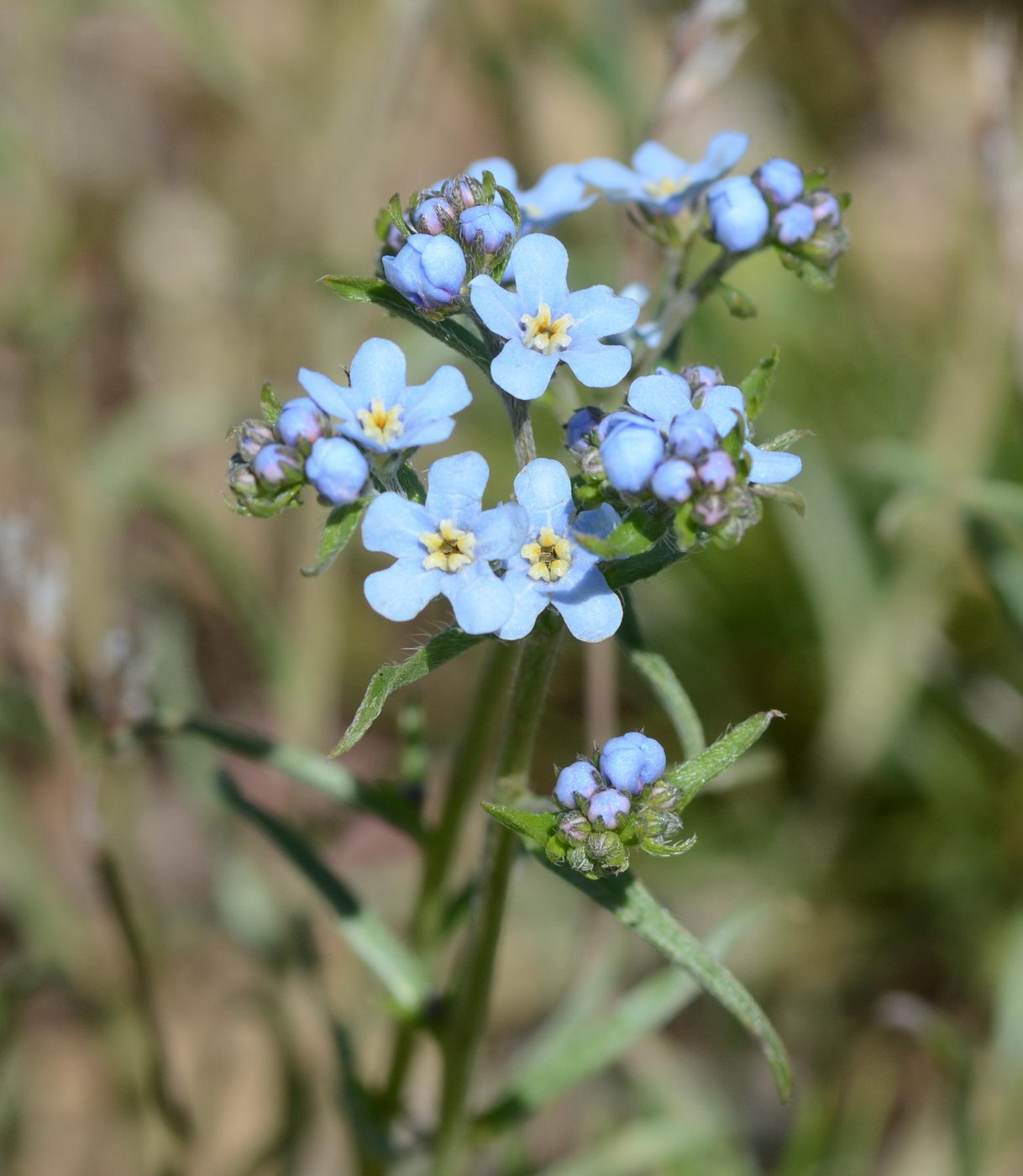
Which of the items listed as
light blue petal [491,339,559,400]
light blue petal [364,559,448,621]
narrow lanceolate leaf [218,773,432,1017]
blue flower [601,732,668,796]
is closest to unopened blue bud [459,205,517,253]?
light blue petal [491,339,559,400]

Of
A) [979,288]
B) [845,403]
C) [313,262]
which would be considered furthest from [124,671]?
[979,288]

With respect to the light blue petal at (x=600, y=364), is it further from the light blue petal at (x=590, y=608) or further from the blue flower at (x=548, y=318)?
the light blue petal at (x=590, y=608)

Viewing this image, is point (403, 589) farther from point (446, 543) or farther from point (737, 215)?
point (737, 215)

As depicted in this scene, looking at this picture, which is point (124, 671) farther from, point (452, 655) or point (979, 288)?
point (979, 288)

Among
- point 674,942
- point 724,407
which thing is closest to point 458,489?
point 724,407

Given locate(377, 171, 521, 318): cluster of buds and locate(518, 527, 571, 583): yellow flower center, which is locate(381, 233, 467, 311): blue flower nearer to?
locate(377, 171, 521, 318): cluster of buds

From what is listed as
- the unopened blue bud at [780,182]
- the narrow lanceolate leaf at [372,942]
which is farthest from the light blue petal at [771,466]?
the narrow lanceolate leaf at [372,942]
